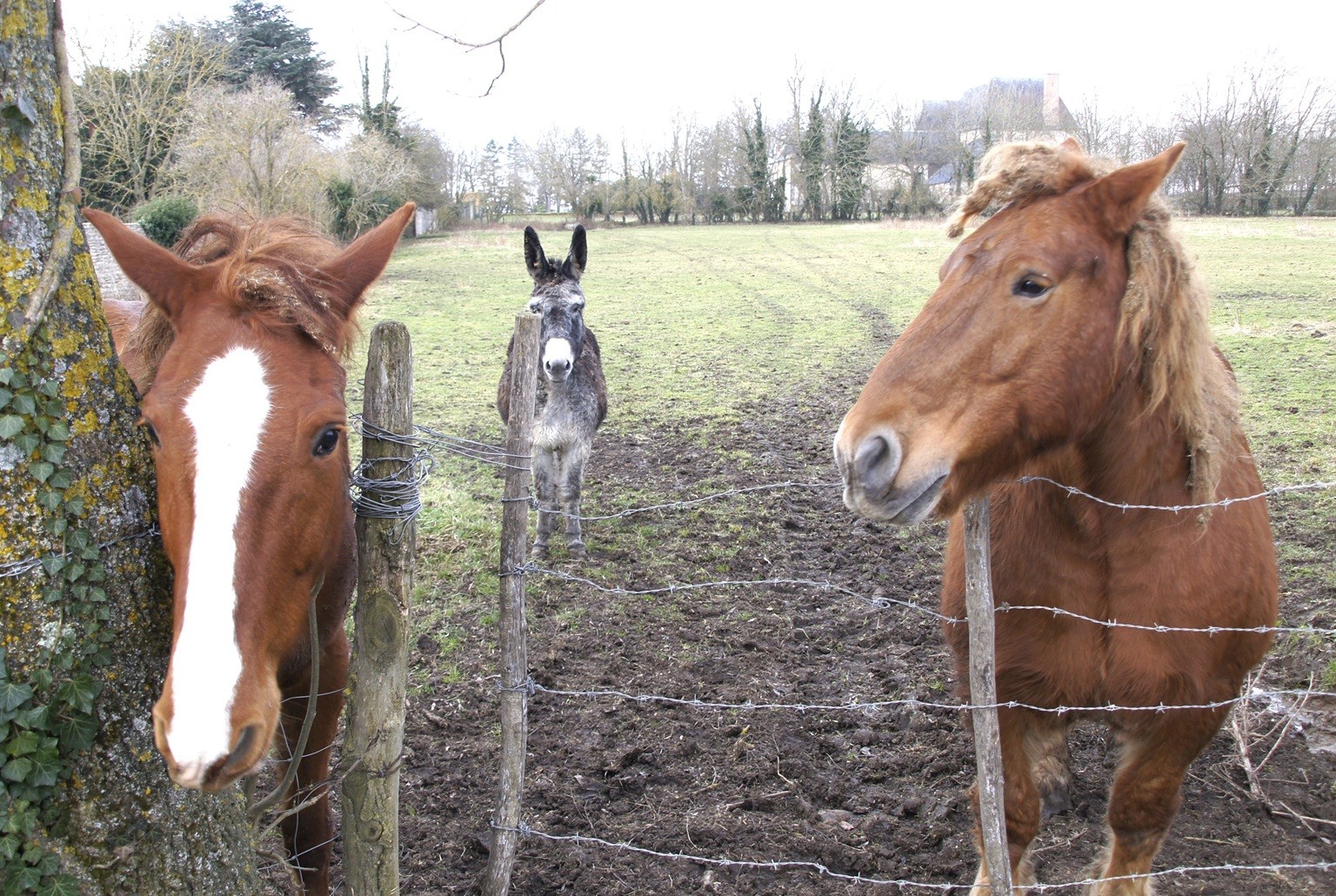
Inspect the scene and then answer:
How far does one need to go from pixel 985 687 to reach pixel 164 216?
1766cm

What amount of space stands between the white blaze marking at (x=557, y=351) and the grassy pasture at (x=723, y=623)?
134 cm

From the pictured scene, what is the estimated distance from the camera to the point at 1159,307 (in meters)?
2.09

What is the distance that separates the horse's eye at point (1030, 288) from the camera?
204 centimetres

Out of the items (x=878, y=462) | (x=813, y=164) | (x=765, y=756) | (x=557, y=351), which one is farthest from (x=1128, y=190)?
(x=813, y=164)

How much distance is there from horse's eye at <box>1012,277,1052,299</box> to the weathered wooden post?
143 centimetres

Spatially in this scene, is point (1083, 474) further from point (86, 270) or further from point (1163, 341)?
point (86, 270)

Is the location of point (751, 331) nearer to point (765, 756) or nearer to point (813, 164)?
point (765, 756)

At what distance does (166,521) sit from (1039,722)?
2.56m

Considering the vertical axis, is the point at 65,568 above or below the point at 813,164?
below

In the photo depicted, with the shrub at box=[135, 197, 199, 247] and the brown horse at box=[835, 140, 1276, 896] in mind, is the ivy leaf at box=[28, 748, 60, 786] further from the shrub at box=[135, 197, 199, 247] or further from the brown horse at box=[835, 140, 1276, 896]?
the shrub at box=[135, 197, 199, 247]

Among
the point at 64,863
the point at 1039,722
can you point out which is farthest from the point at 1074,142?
the point at 64,863

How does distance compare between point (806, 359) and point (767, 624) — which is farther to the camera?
point (806, 359)

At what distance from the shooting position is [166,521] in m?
1.78

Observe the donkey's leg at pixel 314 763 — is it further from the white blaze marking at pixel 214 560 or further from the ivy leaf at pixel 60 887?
the white blaze marking at pixel 214 560
